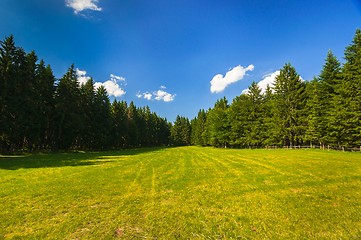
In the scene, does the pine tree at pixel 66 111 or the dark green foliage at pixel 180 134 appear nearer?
the pine tree at pixel 66 111

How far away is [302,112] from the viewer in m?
43.6

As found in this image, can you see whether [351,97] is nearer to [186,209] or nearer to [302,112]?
[302,112]

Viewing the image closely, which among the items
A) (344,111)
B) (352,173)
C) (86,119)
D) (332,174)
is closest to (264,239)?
(332,174)

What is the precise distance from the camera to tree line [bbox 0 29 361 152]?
31.5 meters

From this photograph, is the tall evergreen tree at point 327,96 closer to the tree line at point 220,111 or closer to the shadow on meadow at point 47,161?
the tree line at point 220,111

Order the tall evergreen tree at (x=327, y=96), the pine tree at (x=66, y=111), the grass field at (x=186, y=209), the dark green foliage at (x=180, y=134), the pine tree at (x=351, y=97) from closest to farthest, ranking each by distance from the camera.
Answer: the grass field at (x=186, y=209) → the pine tree at (x=351, y=97) → the tall evergreen tree at (x=327, y=96) → the pine tree at (x=66, y=111) → the dark green foliage at (x=180, y=134)

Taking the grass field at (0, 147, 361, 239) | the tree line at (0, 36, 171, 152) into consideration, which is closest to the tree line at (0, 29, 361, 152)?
the tree line at (0, 36, 171, 152)

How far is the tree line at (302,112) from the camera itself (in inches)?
1214

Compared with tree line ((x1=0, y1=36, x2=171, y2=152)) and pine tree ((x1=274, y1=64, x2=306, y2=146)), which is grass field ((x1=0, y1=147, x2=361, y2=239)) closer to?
tree line ((x1=0, y1=36, x2=171, y2=152))

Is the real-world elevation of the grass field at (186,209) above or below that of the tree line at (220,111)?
below

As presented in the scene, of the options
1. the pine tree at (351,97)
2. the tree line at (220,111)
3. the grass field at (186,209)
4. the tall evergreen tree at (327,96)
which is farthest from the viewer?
the tall evergreen tree at (327,96)

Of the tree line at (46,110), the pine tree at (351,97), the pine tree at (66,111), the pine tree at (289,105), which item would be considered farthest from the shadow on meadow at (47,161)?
the pine tree at (289,105)

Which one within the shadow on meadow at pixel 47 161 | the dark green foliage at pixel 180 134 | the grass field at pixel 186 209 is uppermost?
the dark green foliage at pixel 180 134

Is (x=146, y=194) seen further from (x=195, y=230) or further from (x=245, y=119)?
(x=245, y=119)
